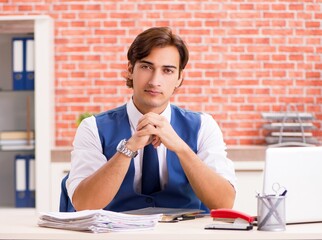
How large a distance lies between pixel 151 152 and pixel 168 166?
0.08 meters

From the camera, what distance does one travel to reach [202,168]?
8.57ft

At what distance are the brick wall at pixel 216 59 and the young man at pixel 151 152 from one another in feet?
6.75

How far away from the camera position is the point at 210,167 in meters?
2.72

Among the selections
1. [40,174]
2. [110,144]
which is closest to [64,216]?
[110,144]

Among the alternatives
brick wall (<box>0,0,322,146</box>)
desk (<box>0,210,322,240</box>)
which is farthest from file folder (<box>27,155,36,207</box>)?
desk (<box>0,210,322,240</box>)

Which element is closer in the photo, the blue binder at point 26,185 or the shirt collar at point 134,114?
the shirt collar at point 134,114

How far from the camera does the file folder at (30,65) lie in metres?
4.65

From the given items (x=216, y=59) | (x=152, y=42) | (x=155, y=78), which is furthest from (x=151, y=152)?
(x=216, y=59)

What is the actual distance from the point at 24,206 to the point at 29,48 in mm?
1006

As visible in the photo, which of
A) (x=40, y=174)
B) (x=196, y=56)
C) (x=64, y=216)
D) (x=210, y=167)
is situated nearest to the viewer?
(x=64, y=216)

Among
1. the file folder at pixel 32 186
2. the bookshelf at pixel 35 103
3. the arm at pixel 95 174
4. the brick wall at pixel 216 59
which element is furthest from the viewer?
the brick wall at pixel 216 59

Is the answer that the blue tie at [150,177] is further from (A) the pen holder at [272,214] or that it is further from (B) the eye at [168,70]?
(A) the pen holder at [272,214]

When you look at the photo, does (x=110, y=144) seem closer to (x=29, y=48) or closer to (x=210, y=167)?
(x=210, y=167)

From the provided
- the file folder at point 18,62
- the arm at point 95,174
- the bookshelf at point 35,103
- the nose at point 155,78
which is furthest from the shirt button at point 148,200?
the file folder at point 18,62
